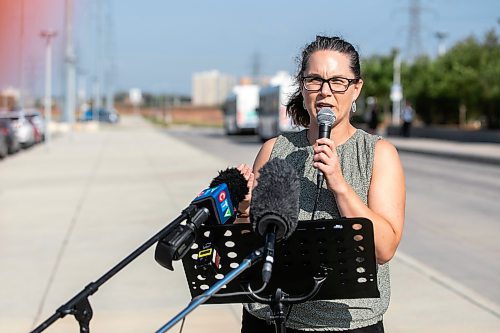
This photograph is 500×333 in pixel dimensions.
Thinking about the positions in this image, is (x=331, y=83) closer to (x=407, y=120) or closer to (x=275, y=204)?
(x=275, y=204)

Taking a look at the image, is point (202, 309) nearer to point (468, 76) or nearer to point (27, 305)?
point (27, 305)

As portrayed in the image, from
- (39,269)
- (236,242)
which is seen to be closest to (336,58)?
(236,242)

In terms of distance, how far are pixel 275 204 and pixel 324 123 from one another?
46 centimetres

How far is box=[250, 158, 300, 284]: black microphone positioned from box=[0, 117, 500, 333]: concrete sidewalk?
4.18 meters

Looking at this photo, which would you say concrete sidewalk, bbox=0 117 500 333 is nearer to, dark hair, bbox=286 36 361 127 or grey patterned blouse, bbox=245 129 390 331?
grey patterned blouse, bbox=245 129 390 331

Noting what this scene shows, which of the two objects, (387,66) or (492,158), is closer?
(492,158)

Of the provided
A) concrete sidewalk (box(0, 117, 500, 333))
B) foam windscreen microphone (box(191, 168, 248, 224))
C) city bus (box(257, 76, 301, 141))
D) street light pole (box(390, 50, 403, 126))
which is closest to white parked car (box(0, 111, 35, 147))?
city bus (box(257, 76, 301, 141))

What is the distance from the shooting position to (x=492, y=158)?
2816cm

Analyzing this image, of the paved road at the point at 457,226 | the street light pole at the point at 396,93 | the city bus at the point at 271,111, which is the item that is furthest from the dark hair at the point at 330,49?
the street light pole at the point at 396,93

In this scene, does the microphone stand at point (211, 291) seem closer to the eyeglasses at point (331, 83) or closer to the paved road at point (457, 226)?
the eyeglasses at point (331, 83)

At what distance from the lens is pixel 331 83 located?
2.99 meters

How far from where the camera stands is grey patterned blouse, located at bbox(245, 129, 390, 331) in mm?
2988

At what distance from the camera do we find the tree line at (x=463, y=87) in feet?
138

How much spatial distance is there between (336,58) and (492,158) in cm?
2614
